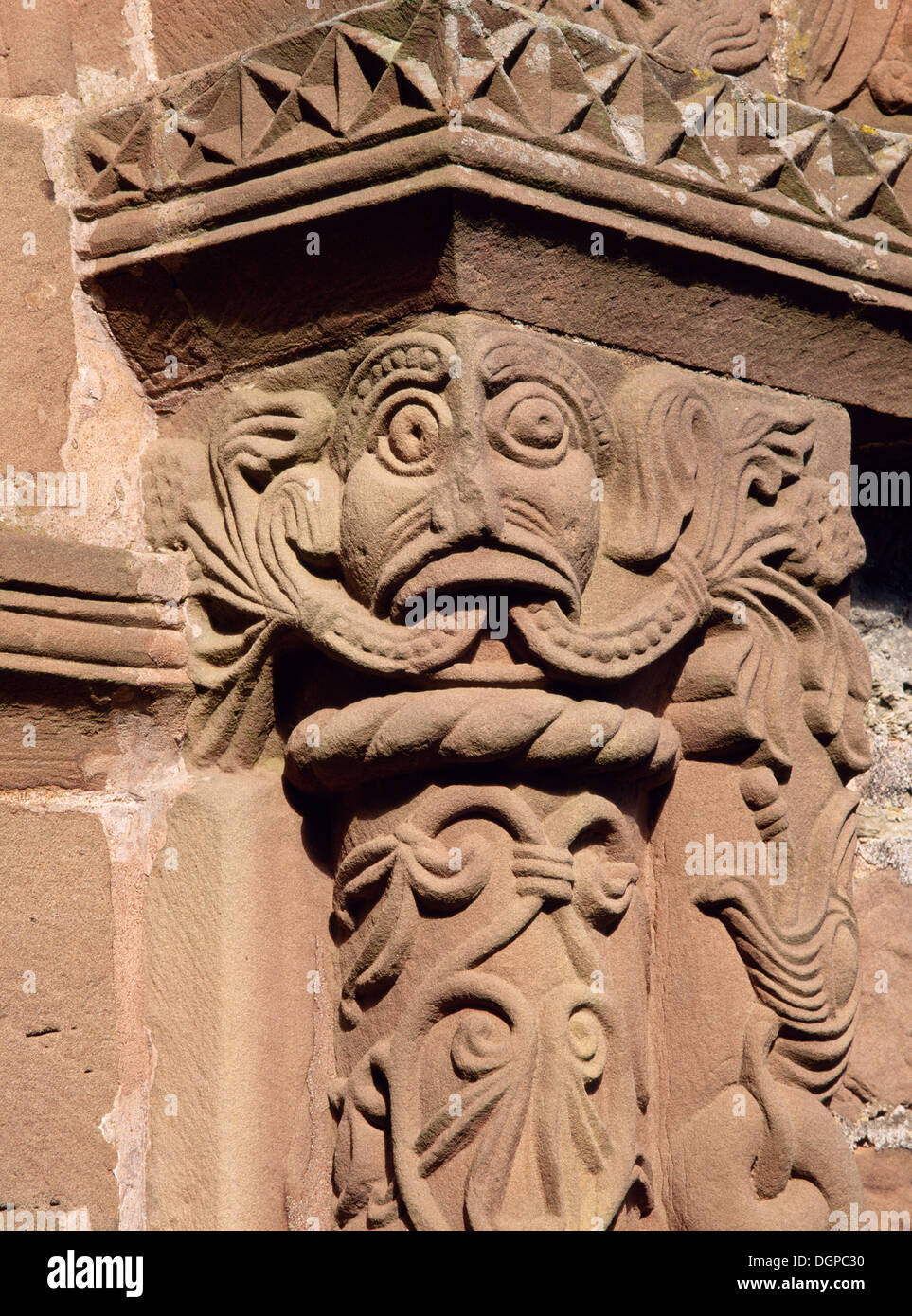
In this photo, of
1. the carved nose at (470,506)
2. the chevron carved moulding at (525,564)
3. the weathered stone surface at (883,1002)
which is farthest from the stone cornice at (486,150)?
the weathered stone surface at (883,1002)

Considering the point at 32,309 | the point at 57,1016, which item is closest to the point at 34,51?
the point at 32,309

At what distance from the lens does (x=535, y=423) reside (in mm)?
1674

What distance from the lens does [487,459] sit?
165cm

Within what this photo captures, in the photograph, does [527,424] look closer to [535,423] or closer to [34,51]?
[535,423]

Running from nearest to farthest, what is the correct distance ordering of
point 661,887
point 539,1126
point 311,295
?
point 539,1126 < point 311,295 < point 661,887

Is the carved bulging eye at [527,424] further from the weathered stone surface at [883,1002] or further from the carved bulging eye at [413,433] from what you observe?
the weathered stone surface at [883,1002]

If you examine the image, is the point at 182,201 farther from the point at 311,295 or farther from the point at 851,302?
the point at 851,302

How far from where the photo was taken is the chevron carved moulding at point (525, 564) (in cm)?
164

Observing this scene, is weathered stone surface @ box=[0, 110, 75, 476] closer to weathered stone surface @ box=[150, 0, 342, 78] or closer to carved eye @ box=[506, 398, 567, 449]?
weathered stone surface @ box=[150, 0, 342, 78]

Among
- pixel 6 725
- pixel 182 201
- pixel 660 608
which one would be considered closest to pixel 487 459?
pixel 660 608

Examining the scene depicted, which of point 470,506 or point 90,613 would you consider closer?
point 470,506

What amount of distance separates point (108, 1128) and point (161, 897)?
0.26 m

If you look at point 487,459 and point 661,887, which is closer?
point 487,459

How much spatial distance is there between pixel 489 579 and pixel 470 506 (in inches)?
3.1
